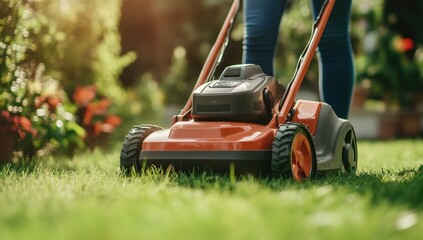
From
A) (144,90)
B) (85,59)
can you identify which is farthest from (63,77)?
(144,90)

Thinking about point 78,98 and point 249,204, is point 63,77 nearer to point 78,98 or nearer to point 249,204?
point 78,98

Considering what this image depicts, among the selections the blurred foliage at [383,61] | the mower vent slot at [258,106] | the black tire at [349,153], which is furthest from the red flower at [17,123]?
the blurred foliage at [383,61]

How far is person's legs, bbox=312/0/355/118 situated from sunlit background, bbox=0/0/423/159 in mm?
1681

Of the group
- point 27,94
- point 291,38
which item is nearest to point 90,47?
point 27,94

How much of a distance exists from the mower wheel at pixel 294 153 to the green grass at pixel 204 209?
93 millimetres

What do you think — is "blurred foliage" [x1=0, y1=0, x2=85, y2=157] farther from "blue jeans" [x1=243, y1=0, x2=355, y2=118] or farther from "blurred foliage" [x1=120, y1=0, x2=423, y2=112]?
"blurred foliage" [x1=120, y1=0, x2=423, y2=112]

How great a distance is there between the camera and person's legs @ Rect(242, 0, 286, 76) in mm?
3631

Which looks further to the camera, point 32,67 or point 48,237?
Result: point 32,67

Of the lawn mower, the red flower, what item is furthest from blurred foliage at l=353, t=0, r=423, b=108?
the lawn mower

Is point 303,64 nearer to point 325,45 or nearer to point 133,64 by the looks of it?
point 325,45

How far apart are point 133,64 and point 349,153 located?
11.8m

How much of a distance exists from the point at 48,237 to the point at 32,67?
3.19m

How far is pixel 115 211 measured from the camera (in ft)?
6.77

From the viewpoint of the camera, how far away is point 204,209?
A: 1986 millimetres
